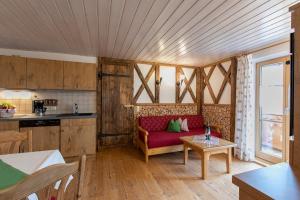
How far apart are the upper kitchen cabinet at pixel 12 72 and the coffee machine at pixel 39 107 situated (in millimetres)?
444

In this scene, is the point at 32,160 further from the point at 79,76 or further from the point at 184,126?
the point at 184,126

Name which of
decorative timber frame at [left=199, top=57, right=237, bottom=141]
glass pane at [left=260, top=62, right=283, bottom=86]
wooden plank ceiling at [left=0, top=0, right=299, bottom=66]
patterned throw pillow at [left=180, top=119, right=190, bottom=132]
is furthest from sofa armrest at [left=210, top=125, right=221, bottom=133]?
wooden plank ceiling at [left=0, top=0, right=299, bottom=66]

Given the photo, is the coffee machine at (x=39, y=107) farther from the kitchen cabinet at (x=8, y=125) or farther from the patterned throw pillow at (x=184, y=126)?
the patterned throw pillow at (x=184, y=126)

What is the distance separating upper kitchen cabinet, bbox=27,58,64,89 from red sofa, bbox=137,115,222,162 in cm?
207

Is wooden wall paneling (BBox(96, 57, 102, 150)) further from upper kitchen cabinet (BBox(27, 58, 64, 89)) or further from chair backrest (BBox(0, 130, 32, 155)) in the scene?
chair backrest (BBox(0, 130, 32, 155))

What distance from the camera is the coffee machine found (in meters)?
3.50

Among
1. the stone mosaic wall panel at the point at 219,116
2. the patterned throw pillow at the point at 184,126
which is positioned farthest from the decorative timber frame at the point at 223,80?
the patterned throw pillow at the point at 184,126

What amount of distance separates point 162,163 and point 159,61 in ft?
8.70

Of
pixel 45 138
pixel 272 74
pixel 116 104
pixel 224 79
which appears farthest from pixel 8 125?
pixel 272 74

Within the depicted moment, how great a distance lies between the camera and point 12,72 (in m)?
3.17

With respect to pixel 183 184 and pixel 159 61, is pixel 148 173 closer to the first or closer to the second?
pixel 183 184

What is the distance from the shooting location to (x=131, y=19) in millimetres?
2131

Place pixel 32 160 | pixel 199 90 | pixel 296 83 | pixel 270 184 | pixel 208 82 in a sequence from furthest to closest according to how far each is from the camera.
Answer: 1. pixel 199 90
2. pixel 208 82
3. pixel 32 160
4. pixel 296 83
5. pixel 270 184

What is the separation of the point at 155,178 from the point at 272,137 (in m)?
2.57
